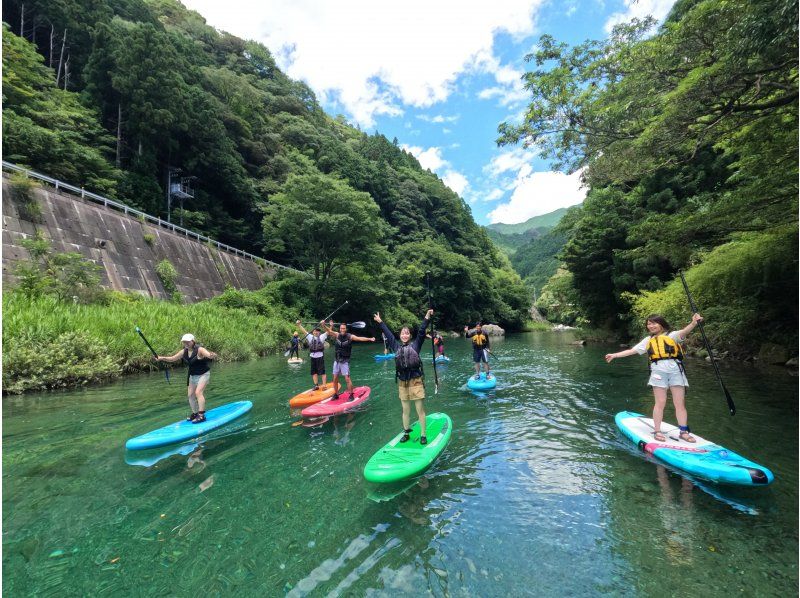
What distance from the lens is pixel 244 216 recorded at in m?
41.8

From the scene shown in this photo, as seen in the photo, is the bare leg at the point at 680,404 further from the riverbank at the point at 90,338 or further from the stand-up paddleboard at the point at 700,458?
the riverbank at the point at 90,338

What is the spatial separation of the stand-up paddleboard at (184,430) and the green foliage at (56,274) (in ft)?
37.4

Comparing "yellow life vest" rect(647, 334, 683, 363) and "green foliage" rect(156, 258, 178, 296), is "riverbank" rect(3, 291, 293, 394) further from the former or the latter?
"yellow life vest" rect(647, 334, 683, 363)

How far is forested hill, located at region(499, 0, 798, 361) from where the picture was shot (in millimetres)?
6160

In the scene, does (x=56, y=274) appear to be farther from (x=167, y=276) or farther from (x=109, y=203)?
(x=109, y=203)

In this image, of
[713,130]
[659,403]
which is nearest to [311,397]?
[659,403]

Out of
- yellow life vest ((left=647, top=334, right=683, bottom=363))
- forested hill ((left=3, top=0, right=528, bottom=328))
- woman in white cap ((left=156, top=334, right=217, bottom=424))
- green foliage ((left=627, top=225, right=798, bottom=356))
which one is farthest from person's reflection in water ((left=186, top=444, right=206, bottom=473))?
forested hill ((left=3, top=0, right=528, bottom=328))

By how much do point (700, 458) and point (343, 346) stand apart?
303 inches

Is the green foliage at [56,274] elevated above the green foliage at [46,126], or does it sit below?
below

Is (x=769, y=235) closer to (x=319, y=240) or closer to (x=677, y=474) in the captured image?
(x=677, y=474)

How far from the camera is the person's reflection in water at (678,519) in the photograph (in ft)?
12.3

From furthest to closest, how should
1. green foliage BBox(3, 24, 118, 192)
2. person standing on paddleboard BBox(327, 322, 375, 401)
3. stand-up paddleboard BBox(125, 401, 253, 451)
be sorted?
green foliage BBox(3, 24, 118, 192)
person standing on paddleboard BBox(327, 322, 375, 401)
stand-up paddleboard BBox(125, 401, 253, 451)

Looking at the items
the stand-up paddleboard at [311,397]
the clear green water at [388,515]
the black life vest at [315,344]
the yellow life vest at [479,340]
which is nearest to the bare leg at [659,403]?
the clear green water at [388,515]

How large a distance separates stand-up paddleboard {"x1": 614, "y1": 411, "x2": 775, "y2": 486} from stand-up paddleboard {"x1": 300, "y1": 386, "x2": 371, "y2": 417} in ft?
20.2
